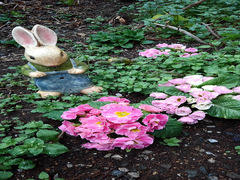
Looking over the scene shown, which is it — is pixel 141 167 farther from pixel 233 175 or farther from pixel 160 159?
pixel 233 175

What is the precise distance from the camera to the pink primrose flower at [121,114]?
1878 mm

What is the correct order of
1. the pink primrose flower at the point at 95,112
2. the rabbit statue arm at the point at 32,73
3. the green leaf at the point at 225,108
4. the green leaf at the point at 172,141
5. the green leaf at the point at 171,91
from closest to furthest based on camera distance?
1. the green leaf at the point at 172,141
2. the pink primrose flower at the point at 95,112
3. the green leaf at the point at 225,108
4. the green leaf at the point at 171,91
5. the rabbit statue arm at the point at 32,73

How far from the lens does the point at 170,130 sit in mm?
2020

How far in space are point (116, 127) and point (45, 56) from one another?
1076 millimetres

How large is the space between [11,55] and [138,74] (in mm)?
2030

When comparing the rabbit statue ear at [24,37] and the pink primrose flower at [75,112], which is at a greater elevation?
the rabbit statue ear at [24,37]

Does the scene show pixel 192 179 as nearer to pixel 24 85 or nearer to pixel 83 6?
pixel 24 85

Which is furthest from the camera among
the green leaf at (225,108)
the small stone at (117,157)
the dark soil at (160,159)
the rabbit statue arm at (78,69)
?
the rabbit statue arm at (78,69)

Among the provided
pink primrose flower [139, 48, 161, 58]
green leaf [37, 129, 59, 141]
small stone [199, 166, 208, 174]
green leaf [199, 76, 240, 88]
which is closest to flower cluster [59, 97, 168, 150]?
green leaf [37, 129, 59, 141]

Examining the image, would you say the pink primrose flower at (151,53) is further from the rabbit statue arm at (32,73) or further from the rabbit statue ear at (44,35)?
the rabbit statue arm at (32,73)

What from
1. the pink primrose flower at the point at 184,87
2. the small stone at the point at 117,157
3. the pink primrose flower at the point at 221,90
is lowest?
the small stone at the point at 117,157

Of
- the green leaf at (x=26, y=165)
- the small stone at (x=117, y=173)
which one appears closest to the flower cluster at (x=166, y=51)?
the small stone at (x=117, y=173)

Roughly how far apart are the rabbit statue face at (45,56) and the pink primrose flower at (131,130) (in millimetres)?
1091

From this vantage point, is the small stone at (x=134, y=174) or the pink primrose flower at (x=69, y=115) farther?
the pink primrose flower at (x=69, y=115)
